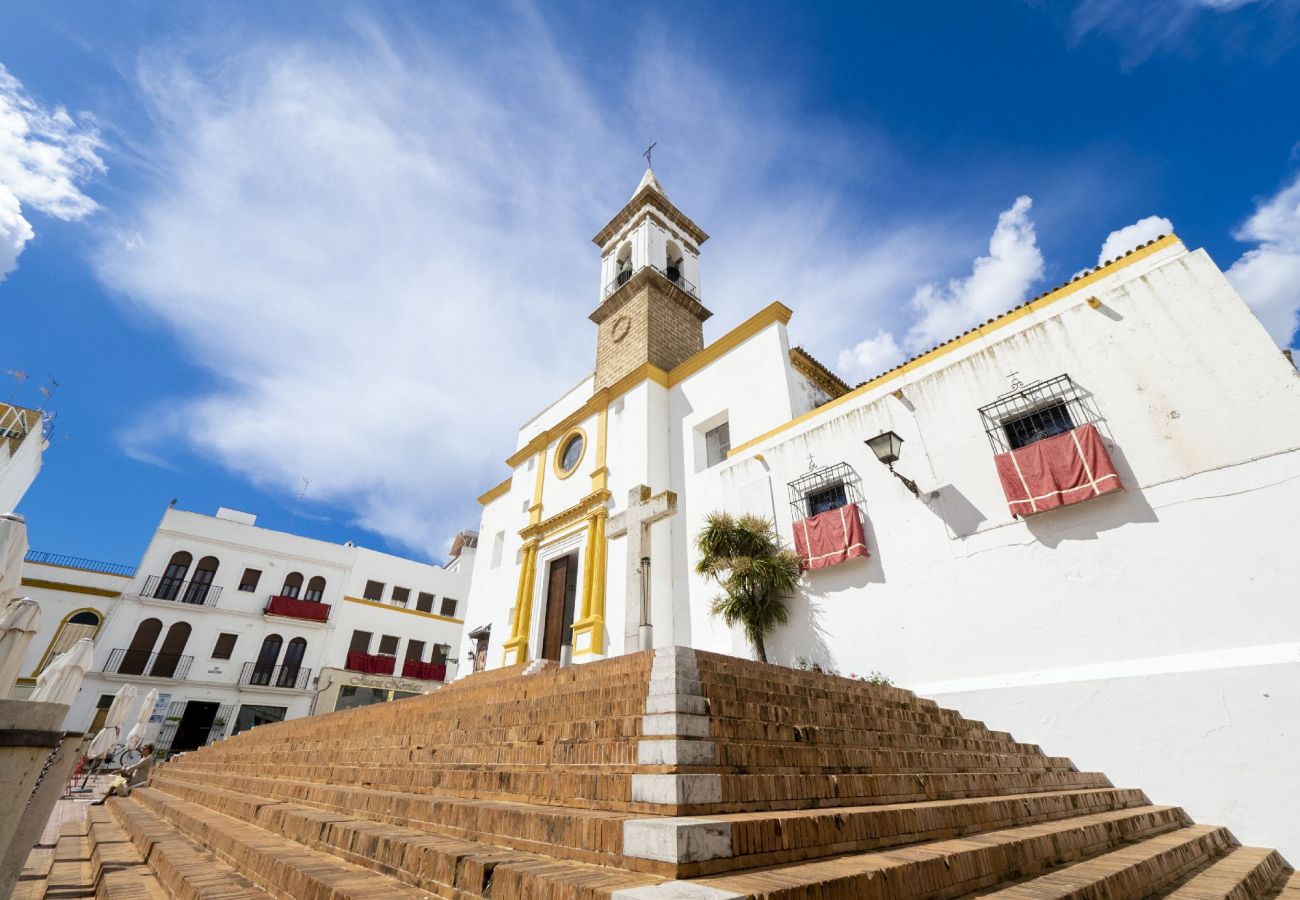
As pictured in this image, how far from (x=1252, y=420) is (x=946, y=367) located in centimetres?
345

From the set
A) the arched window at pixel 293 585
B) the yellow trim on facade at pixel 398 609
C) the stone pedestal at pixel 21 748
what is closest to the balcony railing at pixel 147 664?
the arched window at pixel 293 585

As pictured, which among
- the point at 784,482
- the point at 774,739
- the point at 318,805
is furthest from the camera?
the point at 784,482

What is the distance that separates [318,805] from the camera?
14.5 feet

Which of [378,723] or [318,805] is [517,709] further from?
[378,723]

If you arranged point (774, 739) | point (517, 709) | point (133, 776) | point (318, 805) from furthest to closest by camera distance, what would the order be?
point (133, 776), point (517, 709), point (318, 805), point (774, 739)

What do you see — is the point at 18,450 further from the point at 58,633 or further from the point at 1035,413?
the point at 1035,413

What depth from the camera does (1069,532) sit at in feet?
22.5

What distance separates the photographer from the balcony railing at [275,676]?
20781mm

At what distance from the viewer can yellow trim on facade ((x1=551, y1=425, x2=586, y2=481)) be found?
48.5ft

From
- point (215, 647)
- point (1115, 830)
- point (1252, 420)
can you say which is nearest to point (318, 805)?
point (1115, 830)

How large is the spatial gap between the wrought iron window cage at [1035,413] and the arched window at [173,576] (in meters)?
26.5

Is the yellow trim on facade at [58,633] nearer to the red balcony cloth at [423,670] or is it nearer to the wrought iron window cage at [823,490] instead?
the red balcony cloth at [423,670]

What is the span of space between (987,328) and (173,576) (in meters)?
27.0

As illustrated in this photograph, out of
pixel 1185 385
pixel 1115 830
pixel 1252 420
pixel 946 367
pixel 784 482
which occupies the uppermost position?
Result: pixel 946 367
